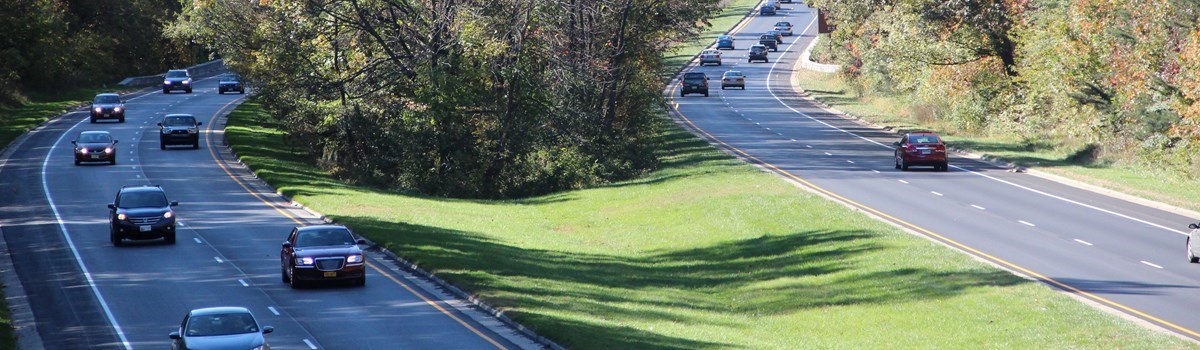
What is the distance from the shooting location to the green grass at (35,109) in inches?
2571

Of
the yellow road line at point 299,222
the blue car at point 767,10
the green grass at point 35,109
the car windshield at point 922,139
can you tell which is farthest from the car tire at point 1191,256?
the blue car at point 767,10

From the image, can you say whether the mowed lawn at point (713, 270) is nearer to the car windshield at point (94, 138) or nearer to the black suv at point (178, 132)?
the car windshield at point (94, 138)

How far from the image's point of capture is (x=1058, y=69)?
49031mm

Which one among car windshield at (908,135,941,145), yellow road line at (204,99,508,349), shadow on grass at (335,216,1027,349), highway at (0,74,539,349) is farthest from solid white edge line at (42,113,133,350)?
car windshield at (908,135,941,145)

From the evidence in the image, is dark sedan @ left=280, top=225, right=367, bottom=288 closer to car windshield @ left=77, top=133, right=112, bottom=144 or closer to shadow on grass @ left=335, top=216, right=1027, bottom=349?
shadow on grass @ left=335, top=216, right=1027, bottom=349

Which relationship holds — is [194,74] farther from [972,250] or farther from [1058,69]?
[972,250]

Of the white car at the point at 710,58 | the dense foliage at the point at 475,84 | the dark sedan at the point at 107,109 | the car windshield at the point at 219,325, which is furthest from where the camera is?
the white car at the point at 710,58

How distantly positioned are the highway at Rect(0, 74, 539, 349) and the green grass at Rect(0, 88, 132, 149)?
14754mm

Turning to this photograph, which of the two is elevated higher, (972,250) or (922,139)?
(922,139)

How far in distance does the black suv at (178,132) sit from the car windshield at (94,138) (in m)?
4.77

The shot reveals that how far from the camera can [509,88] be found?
158 ft

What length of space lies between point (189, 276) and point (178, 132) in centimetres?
3222

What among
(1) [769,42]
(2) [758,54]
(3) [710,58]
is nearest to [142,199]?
(3) [710,58]

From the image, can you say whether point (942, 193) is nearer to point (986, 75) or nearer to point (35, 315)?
point (986, 75)
